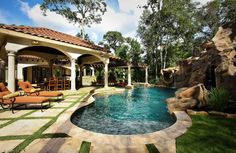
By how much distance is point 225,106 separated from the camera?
7430mm

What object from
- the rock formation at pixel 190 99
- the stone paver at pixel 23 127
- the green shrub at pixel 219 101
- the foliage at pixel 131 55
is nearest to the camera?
the stone paver at pixel 23 127

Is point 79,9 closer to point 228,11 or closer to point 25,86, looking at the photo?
point 25,86

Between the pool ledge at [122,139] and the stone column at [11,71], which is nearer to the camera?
the pool ledge at [122,139]

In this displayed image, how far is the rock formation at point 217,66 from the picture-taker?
1024 centimetres

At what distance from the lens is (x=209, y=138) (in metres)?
4.43

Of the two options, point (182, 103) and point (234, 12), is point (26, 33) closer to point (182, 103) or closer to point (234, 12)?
point (182, 103)

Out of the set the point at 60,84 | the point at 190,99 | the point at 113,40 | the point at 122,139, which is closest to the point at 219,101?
the point at 190,99

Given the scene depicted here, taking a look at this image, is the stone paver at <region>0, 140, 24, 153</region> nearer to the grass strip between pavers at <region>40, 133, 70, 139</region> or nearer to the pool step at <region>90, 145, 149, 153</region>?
the grass strip between pavers at <region>40, 133, 70, 139</region>

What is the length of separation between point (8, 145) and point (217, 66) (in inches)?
563

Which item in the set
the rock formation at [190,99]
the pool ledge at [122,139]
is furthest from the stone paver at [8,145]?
the rock formation at [190,99]

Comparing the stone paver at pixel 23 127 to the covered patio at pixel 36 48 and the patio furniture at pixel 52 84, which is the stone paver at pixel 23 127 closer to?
the covered patio at pixel 36 48

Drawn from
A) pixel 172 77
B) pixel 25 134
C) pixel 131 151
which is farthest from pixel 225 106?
pixel 172 77

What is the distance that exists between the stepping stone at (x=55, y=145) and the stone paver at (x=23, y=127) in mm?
900

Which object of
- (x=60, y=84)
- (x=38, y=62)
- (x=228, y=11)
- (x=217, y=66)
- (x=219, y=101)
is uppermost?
(x=228, y=11)
